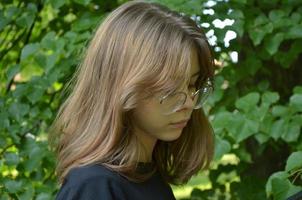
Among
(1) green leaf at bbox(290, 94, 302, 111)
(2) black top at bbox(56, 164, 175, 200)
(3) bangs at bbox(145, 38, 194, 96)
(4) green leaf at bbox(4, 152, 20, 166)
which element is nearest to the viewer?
(2) black top at bbox(56, 164, 175, 200)

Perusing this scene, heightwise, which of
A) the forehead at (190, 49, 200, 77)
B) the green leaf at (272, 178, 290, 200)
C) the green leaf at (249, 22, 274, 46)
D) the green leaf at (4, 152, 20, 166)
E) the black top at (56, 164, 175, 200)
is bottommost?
the green leaf at (4, 152, 20, 166)

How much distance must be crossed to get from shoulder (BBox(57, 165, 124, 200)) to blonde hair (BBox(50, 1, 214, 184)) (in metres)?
0.03

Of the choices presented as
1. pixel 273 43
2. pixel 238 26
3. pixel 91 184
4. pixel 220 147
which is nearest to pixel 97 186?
pixel 91 184

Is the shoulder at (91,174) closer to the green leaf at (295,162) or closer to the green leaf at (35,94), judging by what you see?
the green leaf at (295,162)

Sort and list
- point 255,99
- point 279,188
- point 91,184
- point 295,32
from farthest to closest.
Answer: point 295,32
point 255,99
point 279,188
point 91,184

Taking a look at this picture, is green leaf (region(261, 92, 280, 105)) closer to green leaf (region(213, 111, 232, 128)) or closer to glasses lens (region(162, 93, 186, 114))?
green leaf (region(213, 111, 232, 128))

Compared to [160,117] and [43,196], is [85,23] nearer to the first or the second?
[43,196]

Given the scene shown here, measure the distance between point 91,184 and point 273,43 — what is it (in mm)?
1324

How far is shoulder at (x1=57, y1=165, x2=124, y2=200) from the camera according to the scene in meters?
1.56

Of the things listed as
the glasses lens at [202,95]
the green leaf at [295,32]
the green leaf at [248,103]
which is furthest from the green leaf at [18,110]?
the glasses lens at [202,95]

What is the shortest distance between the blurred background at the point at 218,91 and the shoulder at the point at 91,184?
2.54 ft

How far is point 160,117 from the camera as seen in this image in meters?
1.70

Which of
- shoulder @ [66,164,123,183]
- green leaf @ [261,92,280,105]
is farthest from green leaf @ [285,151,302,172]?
shoulder @ [66,164,123,183]

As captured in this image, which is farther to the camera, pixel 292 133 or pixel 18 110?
pixel 18 110
